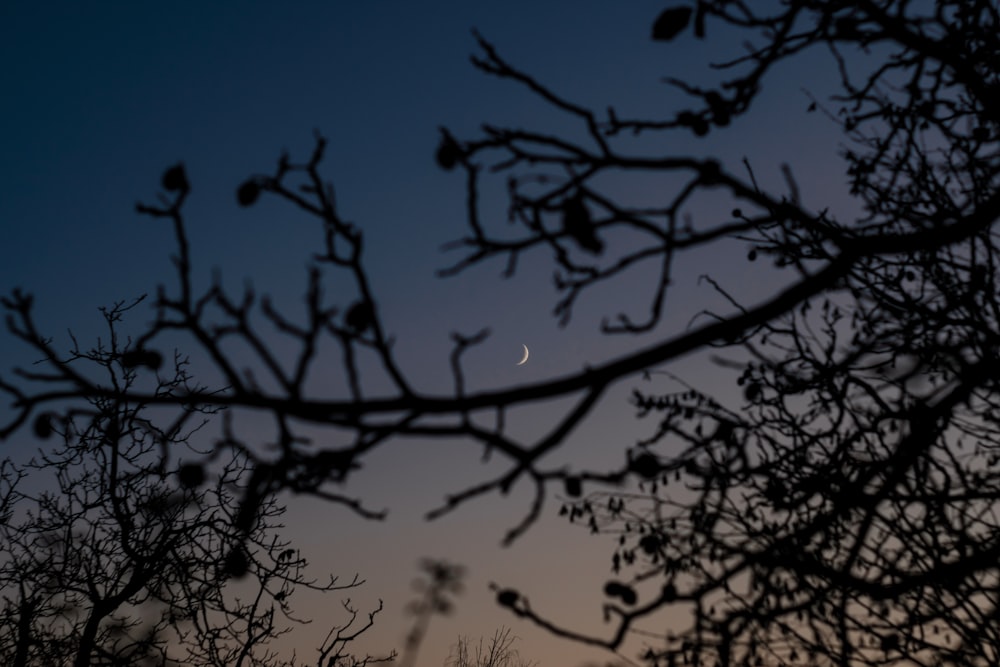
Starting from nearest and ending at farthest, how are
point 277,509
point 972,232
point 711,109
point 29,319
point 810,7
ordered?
point 29,319 → point 972,232 → point 711,109 → point 810,7 → point 277,509

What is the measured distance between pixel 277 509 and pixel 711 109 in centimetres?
1228

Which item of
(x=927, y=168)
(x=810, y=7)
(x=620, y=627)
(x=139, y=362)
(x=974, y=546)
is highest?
(x=927, y=168)

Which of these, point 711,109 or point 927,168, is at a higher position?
point 927,168

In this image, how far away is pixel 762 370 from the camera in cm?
586

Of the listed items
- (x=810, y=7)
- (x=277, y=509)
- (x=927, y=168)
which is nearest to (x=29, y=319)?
(x=810, y=7)

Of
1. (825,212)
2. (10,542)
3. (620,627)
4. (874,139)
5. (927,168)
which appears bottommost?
(620,627)

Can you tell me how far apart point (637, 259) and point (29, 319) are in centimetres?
178

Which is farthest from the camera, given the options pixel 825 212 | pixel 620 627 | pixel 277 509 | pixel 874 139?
pixel 277 509

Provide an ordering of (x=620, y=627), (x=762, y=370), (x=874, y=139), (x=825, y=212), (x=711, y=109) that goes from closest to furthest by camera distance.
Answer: (x=620, y=627) < (x=711, y=109) < (x=825, y=212) < (x=762, y=370) < (x=874, y=139)

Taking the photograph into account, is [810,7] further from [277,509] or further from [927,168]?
[277,509]

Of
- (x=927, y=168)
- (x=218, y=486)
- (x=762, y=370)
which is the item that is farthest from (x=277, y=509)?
(x=927, y=168)

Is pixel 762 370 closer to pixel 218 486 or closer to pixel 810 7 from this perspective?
pixel 810 7

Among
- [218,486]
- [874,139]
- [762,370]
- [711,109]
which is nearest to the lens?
[711,109]

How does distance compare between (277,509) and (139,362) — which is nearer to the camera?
(139,362)
